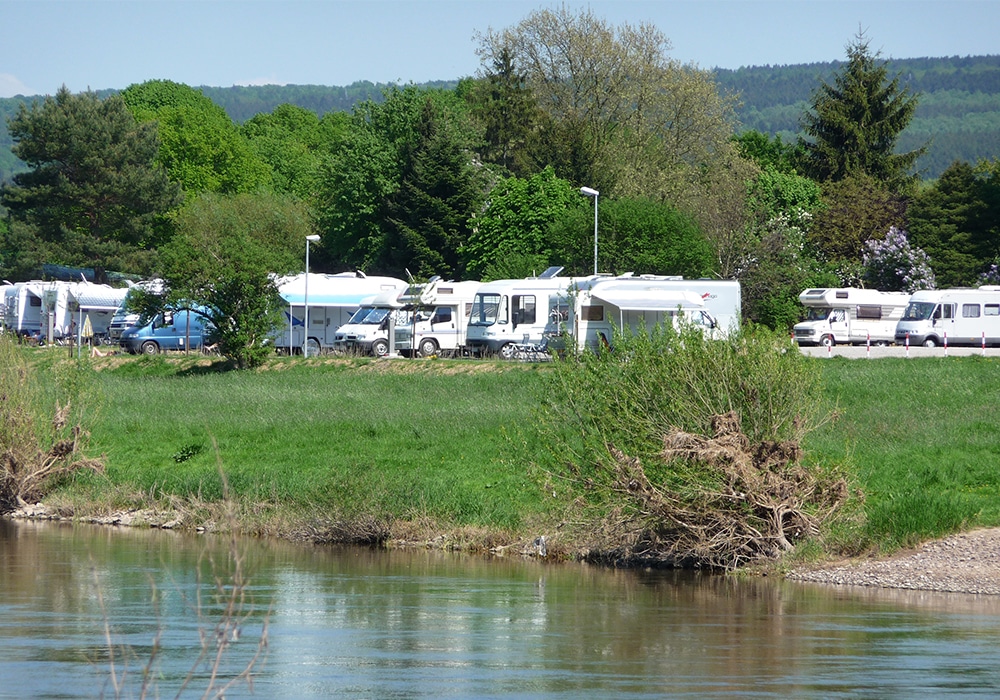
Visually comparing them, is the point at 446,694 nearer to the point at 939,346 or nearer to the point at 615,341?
the point at 615,341

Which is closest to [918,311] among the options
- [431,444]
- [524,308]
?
[524,308]

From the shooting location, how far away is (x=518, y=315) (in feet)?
139

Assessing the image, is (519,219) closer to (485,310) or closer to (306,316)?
(306,316)

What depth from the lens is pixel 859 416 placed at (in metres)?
29.5

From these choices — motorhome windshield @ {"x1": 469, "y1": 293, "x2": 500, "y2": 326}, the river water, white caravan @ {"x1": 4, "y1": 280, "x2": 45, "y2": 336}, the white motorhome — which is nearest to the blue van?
white caravan @ {"x1": 4, "y1": 280, "x2": 45, "y2": 336}

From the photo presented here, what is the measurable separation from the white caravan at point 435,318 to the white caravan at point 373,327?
41cm

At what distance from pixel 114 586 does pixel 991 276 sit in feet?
150

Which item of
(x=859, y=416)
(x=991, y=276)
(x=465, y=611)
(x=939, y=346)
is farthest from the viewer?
(x=991, y=276)

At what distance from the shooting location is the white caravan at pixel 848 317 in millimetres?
49500

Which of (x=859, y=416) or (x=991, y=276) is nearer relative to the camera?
(x=859, y=416)

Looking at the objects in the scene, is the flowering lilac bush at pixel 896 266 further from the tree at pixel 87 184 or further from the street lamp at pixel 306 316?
the tree at pixel 87 184

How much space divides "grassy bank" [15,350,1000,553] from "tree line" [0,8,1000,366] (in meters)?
15.1

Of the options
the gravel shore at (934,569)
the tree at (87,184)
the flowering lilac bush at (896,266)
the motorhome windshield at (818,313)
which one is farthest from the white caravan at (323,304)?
the gravel shore at (934,569)

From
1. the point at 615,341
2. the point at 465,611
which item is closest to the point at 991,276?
the point at 615,341
